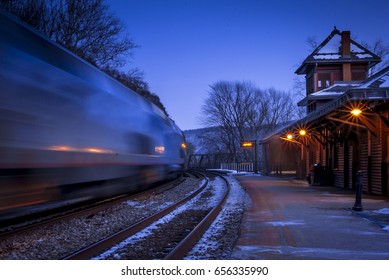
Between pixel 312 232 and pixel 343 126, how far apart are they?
35.5ft

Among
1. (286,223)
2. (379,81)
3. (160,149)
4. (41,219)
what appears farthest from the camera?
(160,149)

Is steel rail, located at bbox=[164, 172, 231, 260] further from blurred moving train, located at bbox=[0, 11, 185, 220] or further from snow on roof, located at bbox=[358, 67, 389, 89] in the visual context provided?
snow on roof, located at bbox=[358, 67, 389, 89]

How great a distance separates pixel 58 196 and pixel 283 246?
3816 mm

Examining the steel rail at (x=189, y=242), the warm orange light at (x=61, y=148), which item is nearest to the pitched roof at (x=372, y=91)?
the steel rail at (x=189, y=242)

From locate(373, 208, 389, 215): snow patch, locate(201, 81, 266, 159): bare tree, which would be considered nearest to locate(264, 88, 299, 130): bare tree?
locate(201, 81, 266, 159): bare tree

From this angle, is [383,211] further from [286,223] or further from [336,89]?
[336,89]

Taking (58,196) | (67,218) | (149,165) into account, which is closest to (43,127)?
(58,196)

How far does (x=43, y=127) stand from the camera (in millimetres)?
6590

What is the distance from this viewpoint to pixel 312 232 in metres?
7.32

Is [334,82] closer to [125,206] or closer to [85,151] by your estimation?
[125,206]

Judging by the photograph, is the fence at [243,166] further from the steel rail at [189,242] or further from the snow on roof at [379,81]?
the steel rail at [189,242]

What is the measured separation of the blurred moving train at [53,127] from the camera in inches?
229

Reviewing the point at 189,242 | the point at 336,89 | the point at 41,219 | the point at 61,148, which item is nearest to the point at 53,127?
the point at 61,148

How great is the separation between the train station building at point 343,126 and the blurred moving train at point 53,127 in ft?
19.9
